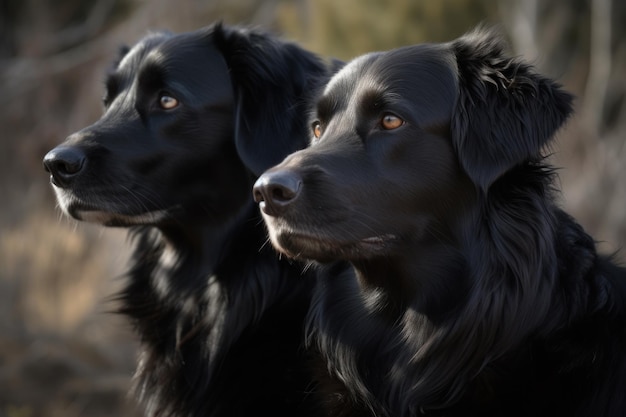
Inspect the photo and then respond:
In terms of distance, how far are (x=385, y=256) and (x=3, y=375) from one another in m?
5.31

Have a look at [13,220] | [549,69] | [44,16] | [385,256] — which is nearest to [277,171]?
[385,256]

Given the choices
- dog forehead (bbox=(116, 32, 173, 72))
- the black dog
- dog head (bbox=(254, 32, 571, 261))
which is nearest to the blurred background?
dog forehead (bbox=(116, 32, 173, 72))

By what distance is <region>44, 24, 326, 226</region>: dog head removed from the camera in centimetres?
418

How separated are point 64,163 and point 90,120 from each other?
34.0ft

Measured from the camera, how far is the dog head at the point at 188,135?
13.7 feet

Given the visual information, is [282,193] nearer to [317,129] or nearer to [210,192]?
[317,129]

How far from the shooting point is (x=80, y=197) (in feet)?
13.7

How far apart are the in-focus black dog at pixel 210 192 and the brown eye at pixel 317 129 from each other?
33cm

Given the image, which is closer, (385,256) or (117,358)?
(385,256)

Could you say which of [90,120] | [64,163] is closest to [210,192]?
[64,163]

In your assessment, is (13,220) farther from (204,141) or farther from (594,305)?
(594,305)

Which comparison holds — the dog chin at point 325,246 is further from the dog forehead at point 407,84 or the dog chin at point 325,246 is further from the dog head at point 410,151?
the dog forehead at point 407,84

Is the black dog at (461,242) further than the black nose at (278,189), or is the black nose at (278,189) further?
A: the black dog at (461,242)

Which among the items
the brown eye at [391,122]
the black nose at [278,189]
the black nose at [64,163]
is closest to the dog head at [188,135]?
the black nose at [64,163]
